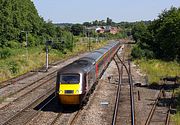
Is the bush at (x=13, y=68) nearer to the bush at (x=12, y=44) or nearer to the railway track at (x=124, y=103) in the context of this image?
the railway track at (x=124, y=103)

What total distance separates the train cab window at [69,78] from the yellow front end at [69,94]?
215 mm

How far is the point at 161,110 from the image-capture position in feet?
70.7

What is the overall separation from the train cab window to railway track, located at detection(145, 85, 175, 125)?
13.7 feet

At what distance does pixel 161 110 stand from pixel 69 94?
5.20 metres

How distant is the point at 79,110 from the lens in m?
21.2

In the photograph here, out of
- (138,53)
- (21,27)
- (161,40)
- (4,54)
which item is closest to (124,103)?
(161,40)

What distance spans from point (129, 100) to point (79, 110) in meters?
4.39

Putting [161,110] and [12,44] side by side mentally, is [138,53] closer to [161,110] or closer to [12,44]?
[12,44]

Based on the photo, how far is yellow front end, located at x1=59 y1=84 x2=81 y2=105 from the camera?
66.3 ft

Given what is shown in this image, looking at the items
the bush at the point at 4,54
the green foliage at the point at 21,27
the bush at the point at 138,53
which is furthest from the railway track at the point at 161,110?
the bush at the point at 138,53

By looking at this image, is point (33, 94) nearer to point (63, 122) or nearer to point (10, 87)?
point (10, 87)

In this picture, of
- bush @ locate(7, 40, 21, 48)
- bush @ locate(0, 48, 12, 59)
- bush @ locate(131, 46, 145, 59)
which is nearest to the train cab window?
bush @ locate(0, 48, 12, 59)

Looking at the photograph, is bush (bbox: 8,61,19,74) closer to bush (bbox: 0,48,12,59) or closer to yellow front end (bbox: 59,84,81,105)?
bush (bbox: 0,48,12,59)

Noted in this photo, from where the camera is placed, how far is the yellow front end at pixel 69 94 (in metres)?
20.2
